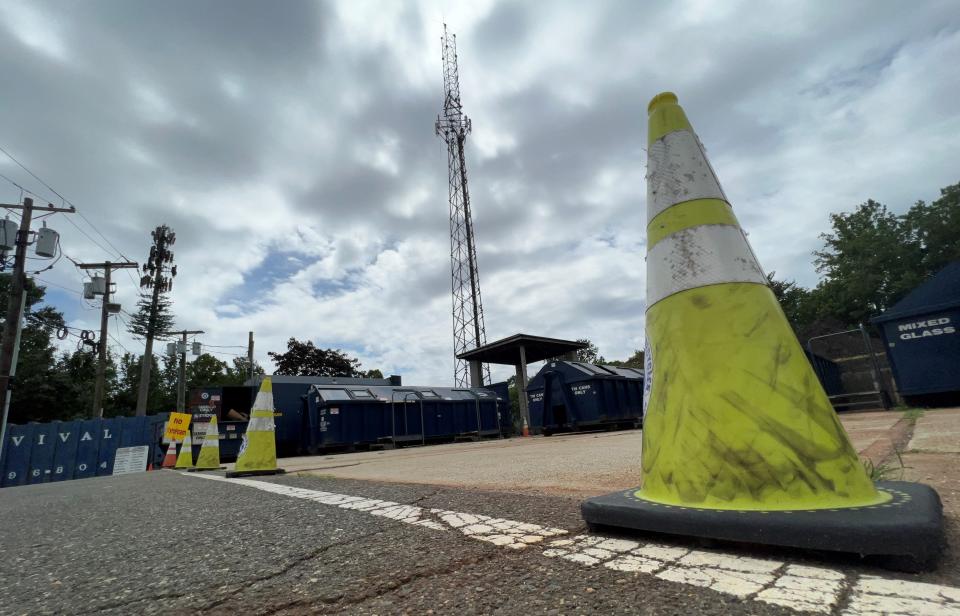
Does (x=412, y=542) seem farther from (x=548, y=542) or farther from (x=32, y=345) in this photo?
Result: (x=32, y=345)

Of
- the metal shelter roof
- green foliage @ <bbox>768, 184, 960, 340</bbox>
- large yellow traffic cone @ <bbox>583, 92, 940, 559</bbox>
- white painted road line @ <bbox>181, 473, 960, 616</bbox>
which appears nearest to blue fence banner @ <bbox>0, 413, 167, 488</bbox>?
the metal shelter roof

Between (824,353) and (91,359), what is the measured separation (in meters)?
43.0

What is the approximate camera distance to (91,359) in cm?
3105

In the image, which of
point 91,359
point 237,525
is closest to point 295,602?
point 237,525

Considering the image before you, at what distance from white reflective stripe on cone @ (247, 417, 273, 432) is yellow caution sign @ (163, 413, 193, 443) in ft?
21.9

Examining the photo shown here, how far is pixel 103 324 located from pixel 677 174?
26.3 metres

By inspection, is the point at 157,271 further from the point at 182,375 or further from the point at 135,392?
the point at 135,392

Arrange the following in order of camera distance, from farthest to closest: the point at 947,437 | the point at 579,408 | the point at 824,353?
the point at 579,408 < the point at 824,353 < the point at 947,437

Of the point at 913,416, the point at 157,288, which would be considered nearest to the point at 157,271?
the point at 157,288

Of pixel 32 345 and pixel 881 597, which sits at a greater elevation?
pixel 32 345

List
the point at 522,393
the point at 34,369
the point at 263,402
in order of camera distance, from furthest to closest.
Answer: the point at 34,369, the point at 522,393, the point at 263,402

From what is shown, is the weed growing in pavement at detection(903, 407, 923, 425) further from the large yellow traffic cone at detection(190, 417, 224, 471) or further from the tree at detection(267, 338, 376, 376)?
the tree at detection(267, 338, 376, 376)

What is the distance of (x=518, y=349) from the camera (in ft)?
65.5

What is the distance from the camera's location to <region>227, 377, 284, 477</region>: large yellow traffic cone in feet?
21.5
